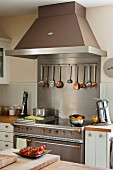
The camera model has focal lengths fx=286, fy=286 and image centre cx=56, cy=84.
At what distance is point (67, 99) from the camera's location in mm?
4430

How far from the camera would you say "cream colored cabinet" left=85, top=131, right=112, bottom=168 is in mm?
3447

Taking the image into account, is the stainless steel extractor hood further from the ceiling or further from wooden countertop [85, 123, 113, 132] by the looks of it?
wooden countertop [85, 123, 113, 132]

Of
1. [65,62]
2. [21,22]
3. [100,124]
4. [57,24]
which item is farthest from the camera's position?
[21,22]

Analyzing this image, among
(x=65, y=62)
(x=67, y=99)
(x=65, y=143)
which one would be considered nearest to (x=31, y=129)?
(x=65, y=143)

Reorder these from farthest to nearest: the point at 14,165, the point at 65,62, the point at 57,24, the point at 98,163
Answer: the point at 65,62
the point at 57,24
the point at 98,163
the point at 14,165

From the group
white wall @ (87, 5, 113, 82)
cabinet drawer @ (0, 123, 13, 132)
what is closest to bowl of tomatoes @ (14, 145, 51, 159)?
cabinet drawer @ (0, 123, 13, 132)

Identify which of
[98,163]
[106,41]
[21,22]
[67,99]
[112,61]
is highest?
[21,22]

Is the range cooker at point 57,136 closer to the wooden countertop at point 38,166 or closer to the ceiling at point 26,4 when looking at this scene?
the wooden countertop at point 38,166

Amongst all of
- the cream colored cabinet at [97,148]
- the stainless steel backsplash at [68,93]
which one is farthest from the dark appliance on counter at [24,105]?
the cream colored cabinet at [97,148]

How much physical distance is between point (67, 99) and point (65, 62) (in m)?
0.57

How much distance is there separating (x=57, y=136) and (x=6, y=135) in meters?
0.89

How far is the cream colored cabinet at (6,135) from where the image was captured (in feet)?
13.6

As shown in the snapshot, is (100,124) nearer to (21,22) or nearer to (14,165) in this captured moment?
(14,165)

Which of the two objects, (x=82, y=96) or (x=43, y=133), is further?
(x=82, y=96)
